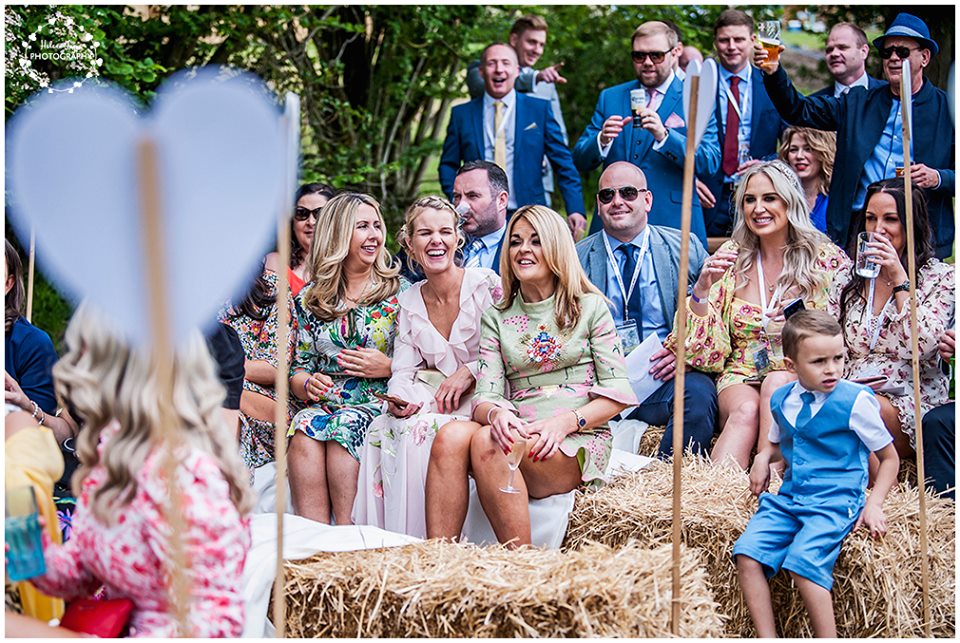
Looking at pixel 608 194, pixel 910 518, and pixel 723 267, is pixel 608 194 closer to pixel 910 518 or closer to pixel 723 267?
pixel 723 267

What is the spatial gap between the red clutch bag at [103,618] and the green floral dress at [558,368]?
70.7 inches

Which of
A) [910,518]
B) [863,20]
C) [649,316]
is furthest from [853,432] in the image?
[863,20]

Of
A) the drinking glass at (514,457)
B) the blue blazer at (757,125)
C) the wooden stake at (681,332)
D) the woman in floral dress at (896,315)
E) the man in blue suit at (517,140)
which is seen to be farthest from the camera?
Result: the man in blue suit at (517,140)

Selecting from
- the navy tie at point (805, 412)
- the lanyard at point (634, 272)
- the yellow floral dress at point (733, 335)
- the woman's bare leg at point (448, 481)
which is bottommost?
the woman's bare leg at point (448, 481)

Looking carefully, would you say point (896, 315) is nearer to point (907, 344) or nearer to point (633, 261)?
point (907, 344)

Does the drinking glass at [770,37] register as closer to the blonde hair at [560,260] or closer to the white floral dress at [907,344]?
the white floral dress at [907,344]

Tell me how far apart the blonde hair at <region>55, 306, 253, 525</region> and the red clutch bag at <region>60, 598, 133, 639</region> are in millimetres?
203

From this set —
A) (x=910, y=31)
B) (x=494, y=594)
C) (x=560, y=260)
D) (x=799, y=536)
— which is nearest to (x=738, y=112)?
(x=910, y=31)

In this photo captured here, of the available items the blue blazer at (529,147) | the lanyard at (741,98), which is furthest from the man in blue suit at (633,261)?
the blue blazer at (529,147)

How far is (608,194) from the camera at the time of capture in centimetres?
519

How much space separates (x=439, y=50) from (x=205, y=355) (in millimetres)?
7860

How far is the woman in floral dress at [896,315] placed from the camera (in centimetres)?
A: 430

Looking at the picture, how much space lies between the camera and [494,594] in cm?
310

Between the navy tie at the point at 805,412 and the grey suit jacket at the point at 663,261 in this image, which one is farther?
the grey suit jacket at the point at 663,261
